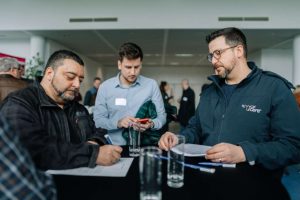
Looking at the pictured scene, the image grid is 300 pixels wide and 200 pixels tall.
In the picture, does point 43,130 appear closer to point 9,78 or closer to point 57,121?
point 57,121

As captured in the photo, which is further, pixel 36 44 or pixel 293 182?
pixel 36 44

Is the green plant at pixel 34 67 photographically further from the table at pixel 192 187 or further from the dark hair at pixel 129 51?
the table at pixel 192 187

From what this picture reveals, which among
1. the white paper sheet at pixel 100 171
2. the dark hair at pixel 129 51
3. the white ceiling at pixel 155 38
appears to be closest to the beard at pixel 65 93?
the white paper sheet at pixel 100 171

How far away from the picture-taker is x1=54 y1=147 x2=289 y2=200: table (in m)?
0.92

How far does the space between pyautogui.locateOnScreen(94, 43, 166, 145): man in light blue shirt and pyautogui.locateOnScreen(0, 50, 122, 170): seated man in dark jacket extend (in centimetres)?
39

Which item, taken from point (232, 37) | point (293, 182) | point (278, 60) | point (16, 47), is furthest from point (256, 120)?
point (278, 60)

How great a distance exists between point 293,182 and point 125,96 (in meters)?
2.30

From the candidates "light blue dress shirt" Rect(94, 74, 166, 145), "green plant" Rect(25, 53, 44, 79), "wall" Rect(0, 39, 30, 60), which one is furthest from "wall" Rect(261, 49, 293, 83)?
"light blue dress shirt" Rect(94, 74, 166, 145)

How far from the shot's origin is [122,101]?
2.28 meters

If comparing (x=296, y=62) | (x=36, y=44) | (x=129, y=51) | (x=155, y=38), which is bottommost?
(x=129, y=51)

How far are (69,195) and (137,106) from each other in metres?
1.40

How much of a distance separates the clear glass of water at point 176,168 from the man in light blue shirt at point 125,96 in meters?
1.01

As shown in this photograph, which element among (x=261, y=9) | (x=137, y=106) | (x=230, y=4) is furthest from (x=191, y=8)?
(x=137, y=106)

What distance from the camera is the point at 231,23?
7223 millimetres
